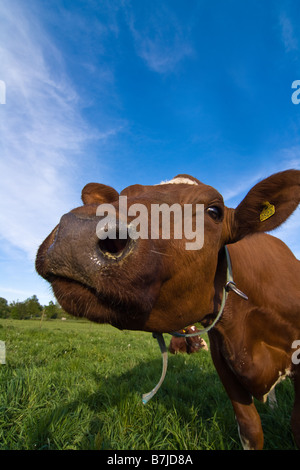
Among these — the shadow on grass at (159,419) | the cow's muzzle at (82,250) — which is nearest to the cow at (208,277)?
the cow's muzzle at (82,250)

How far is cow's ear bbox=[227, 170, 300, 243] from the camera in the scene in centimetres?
246

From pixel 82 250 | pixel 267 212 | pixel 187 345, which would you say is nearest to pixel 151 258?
pixel 82 250

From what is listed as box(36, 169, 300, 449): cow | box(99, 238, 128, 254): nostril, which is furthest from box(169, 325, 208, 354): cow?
box(99, 238, 128, 254): nostril

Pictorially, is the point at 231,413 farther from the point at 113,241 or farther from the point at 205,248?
the point at 113,241

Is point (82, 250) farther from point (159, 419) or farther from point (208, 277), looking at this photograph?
point (159, 419)

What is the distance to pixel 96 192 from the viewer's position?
135 inches

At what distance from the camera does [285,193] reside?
250 centimetres

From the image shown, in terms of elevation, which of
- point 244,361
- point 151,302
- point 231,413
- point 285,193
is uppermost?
point 285,193

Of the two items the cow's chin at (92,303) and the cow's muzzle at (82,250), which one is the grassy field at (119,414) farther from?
the cow's muzzle at (82,250)

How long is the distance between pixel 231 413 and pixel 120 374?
217cm

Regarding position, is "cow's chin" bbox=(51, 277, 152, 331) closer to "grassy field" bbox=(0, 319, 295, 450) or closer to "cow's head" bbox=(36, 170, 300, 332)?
"cow's head" bbox=(36, 170, 300, 332)

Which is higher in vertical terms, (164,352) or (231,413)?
(164,352)

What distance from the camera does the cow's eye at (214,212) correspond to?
2.30 meters
